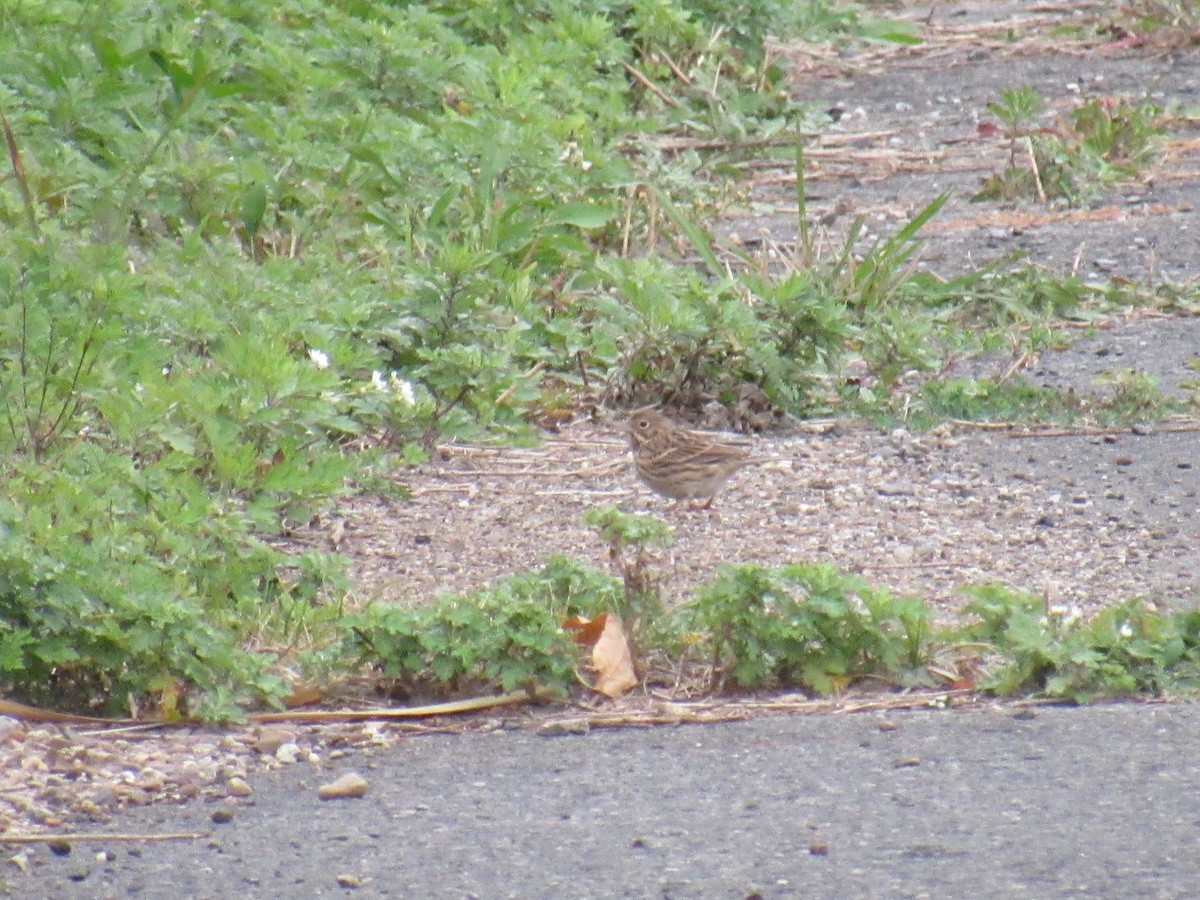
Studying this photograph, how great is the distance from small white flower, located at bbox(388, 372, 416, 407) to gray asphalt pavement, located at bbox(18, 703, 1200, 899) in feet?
7.33

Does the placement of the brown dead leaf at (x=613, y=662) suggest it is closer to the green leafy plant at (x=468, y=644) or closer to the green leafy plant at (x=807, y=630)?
the green leafy plant at (x=468, y=644)

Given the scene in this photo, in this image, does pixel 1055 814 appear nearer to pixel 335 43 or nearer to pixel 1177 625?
pixel 1177 625

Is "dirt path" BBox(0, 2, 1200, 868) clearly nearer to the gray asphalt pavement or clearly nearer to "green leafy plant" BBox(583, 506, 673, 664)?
the gray asphalt pavement

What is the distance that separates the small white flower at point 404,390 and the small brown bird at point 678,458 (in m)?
0.69

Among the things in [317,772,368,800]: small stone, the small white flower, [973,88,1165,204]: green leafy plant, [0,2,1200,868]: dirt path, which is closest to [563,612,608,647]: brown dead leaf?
[0,2,1200,868]: dirt path

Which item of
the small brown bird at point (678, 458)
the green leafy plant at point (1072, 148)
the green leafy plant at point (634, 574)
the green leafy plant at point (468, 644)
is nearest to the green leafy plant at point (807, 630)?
the green leafy plant at point (634, 574)

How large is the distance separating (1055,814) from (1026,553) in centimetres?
203

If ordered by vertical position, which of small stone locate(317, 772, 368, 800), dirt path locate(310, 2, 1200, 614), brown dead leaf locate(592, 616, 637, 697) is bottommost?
dirt path locate(310, 2, 1200, 614)

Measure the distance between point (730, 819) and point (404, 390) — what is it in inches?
115

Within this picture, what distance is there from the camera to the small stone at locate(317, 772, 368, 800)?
3891 millimetres

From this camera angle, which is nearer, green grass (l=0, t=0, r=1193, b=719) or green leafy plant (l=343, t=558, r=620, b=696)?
green leafy plant (l=343, t=558, r=620, b=696)

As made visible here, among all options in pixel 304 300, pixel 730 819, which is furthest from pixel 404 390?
pixel 730 819

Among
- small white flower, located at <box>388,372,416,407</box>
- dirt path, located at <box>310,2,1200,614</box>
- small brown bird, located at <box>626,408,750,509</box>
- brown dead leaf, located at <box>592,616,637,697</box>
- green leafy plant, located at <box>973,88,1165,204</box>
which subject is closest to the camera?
brown dead leaf, located at <box>592,616,637,697</box>

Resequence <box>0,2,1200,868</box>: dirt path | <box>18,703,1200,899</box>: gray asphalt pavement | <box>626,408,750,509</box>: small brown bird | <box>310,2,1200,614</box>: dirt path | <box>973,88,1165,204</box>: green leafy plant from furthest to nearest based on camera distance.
A: <box>973,88,1165,204</box>: green leafy plant → <box>626,408,750,509</box>: small brown bird → <box>310,2,1200,614</box>: dirt path → <box>0,2,1200,868</box>: dirt path → <box>18,703,1200,899</box>: gray asphalt pavement
